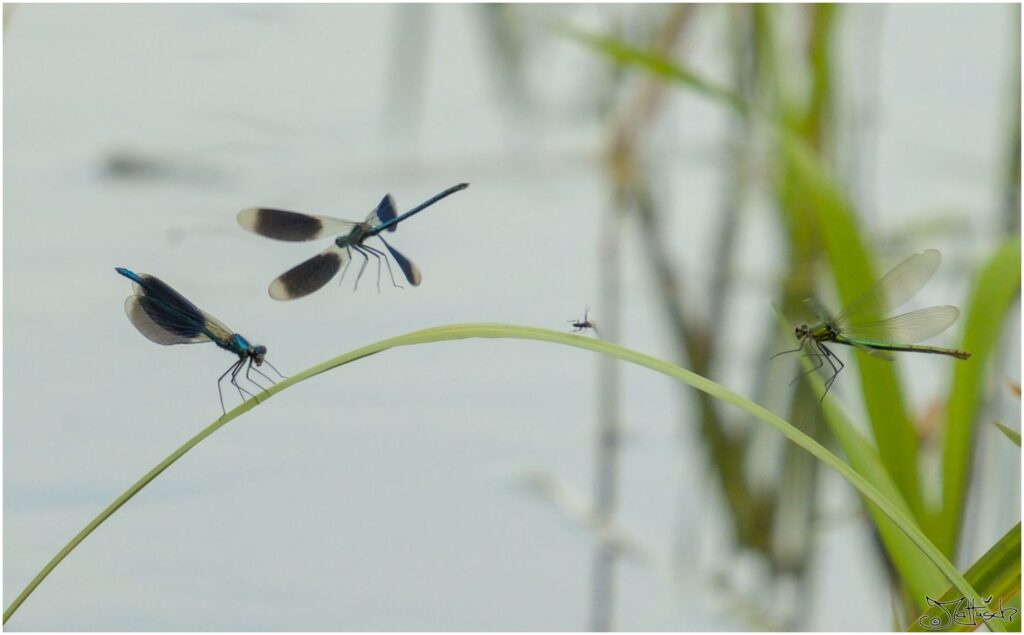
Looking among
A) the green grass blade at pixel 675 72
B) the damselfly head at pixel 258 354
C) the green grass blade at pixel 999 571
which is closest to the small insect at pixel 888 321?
the green grass blade at pixel 999 571

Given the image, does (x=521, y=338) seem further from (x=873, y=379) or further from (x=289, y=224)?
(x=873, y=379)

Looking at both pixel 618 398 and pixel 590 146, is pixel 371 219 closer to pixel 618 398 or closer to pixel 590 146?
pixel 618 398

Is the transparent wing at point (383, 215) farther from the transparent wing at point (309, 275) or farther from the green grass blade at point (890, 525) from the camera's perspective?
the green grass blade at point (890, 525)

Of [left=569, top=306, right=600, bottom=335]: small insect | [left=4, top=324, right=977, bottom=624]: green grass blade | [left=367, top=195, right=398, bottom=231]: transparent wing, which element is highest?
[left=367, top=195, right=398, bottom=231]: transparent wing

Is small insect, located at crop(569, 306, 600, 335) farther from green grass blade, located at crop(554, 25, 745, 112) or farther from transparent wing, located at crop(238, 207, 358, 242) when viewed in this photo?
green grass blade, located at crop(554, 25, 745, 112)

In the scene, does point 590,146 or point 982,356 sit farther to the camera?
point 590,146

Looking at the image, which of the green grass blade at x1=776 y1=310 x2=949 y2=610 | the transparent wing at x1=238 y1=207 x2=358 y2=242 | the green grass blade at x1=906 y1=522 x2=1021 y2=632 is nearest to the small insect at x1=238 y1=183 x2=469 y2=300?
the transparent wing at x1=238 y1=207 x2=358 y2=242

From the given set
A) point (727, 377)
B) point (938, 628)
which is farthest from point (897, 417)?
point (727, 377)

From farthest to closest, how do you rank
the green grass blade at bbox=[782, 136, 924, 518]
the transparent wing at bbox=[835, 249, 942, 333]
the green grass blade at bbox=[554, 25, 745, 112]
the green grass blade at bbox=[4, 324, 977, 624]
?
the green grass blade at bbox=[554, 25, 745, 112]
the green grass blade at bbox=[782, 136, 924, 518]
the transparent wing at bbox=[835, 249, 942, 333]
the green grass blade at bbox=[4, 324, 977, 624]
